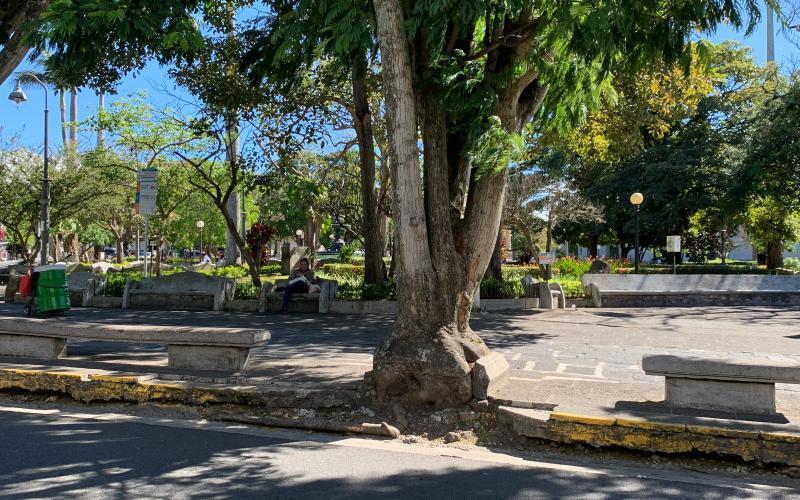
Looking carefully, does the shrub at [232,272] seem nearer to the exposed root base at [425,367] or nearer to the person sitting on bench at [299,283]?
the person sitting on bench at [299,283]

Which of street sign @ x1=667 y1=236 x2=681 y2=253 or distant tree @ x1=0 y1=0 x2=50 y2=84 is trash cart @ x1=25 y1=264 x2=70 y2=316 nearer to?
distant tree @ x1=0 y1=0 x2=50 y2=84

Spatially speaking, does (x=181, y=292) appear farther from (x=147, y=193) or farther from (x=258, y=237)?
(x=258, y=237)

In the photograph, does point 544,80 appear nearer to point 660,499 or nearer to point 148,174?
point 660,499

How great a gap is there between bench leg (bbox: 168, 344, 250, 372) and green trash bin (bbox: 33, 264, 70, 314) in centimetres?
668

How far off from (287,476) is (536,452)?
224cm

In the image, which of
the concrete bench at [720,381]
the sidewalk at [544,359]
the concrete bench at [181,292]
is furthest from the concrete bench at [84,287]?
the concrete bench at [720,381]

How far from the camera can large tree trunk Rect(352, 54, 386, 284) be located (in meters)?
16.1

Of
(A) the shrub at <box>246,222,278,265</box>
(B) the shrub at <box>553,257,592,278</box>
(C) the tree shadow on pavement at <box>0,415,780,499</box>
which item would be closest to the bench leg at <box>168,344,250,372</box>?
(C) the tree shadow on pavement at <box>0,415,780,499</box>

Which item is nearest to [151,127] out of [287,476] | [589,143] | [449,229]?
[589,143]

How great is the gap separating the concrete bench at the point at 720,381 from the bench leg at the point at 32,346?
7.44 metres

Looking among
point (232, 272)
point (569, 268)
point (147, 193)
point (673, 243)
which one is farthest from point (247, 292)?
point (569, 268)

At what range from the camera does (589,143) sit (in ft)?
50.6

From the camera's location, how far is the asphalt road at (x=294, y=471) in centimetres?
458

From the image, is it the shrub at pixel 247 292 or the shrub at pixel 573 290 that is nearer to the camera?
the shrub at pixel 247 292
